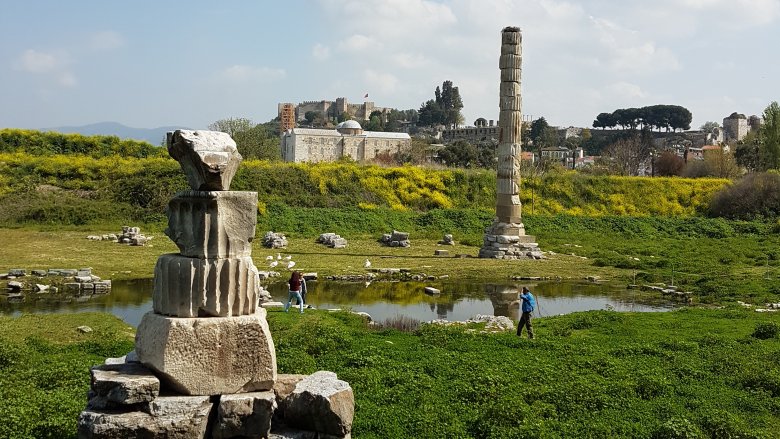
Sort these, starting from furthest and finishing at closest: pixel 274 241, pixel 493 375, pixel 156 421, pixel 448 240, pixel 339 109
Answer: pixel 339 109
pixel 448 240
pixel 274 241
pixel 493 375
pixel 156 421

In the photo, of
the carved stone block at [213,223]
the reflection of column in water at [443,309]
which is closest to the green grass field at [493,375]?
the carved stone block at [213,223]

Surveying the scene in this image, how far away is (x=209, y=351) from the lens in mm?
6922

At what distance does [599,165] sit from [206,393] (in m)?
64.3

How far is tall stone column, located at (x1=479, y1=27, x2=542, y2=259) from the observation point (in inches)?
1201

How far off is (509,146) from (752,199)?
2198cm

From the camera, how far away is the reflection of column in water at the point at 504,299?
764 inches

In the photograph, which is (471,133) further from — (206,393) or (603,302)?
(206,393)

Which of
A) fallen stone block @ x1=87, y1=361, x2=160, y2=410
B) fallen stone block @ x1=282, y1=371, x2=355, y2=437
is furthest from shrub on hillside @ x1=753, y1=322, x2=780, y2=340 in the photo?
fallen stone block @ x1=87, y1=361, x2=160, y2=410

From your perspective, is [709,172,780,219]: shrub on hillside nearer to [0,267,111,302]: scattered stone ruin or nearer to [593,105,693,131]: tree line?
[0,267,111,302]: scattered stone ruin

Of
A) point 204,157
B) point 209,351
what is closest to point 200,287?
point 209,351

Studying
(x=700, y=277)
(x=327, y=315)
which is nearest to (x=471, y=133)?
(x=700, y=277)

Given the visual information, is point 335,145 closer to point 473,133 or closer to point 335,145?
point 335,145

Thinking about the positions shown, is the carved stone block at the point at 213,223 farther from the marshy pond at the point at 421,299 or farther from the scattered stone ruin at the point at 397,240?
the scattered stone ruin at the point at 397,240

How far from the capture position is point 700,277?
2511 centimetres
